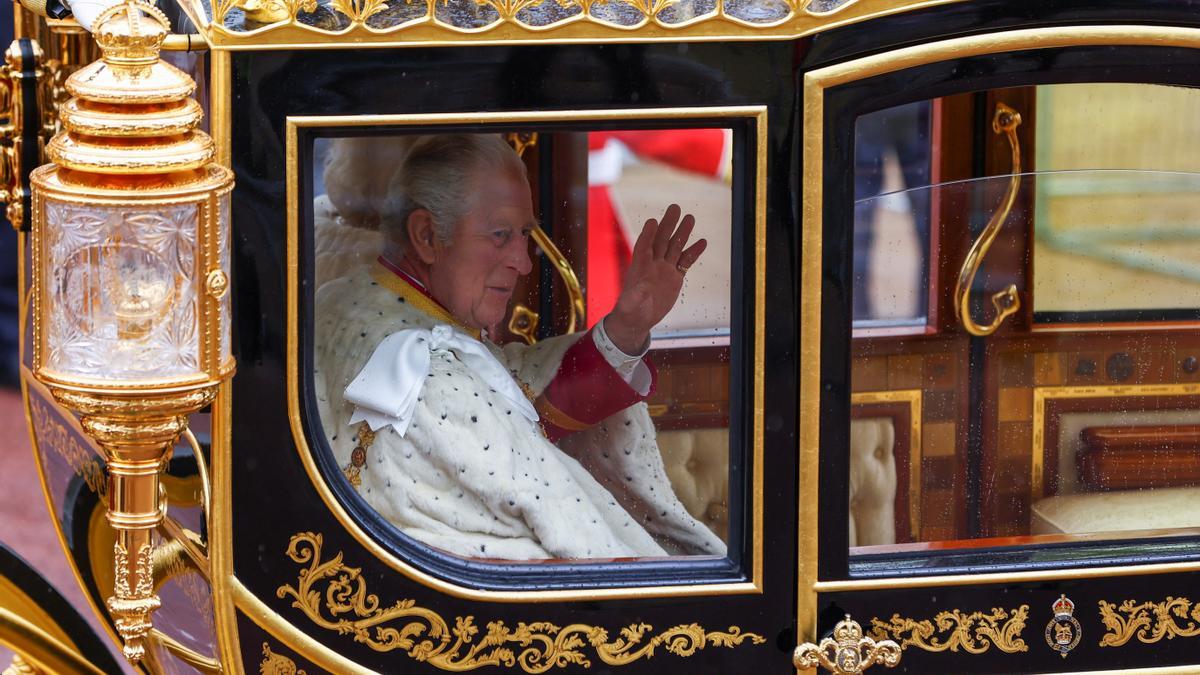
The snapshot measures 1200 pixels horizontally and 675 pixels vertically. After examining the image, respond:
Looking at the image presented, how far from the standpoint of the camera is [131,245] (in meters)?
1.96

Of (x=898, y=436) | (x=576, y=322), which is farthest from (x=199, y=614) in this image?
(x=898, y=436)

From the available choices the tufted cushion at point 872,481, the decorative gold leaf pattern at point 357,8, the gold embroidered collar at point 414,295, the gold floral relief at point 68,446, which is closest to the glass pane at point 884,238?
the tufted cushion at point 872,481

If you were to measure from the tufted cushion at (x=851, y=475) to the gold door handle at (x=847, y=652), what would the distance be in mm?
110

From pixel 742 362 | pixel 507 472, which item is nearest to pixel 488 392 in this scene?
pixel 507 472

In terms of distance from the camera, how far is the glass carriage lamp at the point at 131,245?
1.94 metres

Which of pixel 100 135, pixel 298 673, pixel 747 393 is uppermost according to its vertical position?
pixel 100 135

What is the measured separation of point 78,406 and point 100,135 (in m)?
0.28

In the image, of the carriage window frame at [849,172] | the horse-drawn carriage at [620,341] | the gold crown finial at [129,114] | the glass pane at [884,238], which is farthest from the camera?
the glass pane at [884,238]

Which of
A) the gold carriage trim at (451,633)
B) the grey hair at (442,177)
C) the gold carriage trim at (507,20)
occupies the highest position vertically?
the gold carriage trim at (507,20)

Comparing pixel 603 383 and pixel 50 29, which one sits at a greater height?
pixel 50 29

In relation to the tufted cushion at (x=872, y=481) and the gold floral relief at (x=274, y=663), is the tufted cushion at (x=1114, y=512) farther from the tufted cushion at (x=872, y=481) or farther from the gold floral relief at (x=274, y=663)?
the gold floral relief at (x=274, y=663)

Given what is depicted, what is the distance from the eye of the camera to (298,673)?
7.47 feet

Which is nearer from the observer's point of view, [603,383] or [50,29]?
[603,383]

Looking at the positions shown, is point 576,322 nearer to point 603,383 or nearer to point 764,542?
point 603,383
